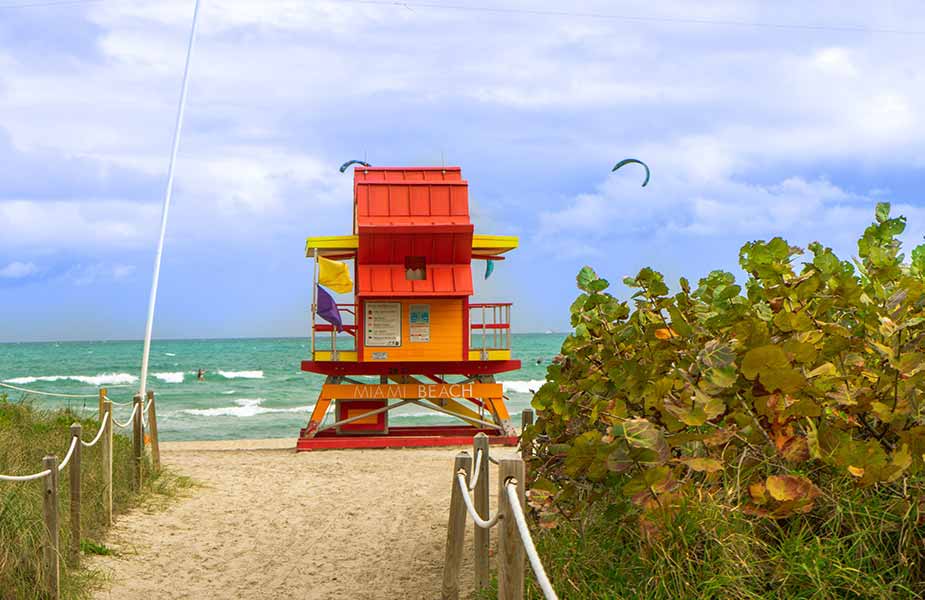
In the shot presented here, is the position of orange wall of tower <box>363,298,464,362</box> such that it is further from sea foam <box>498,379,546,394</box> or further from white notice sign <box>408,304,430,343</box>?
sea foam <box>498,379,546,394</box>

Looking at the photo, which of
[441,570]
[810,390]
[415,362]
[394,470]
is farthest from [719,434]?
[415,362]

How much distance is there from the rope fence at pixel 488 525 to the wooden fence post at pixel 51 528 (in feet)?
8.28

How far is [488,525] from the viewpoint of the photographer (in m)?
4.79

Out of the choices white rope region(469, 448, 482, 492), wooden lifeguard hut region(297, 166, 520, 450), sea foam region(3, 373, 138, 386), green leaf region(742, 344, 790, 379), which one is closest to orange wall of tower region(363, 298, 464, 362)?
wooden lifeguard hut region(297, 166, 520, 450)

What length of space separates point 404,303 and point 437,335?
2.59 feet

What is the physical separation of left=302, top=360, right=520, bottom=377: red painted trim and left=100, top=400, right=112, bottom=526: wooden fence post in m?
6.88

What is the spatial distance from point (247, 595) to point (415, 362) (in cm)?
930

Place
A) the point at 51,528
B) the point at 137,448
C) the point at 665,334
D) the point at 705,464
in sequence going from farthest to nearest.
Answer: the point at 137,448 → the point at 51,528 → the point at 665,334 → the point at 705,464

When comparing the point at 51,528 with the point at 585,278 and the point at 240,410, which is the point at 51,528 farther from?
the point at 240,410

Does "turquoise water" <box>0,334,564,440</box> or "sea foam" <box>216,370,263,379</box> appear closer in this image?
"turquoise water" <box>0,334,564,440</box>

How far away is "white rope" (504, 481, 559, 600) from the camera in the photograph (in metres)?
3.27

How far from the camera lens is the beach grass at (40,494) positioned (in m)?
6.07

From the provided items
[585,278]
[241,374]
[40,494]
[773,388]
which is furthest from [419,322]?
[241,374]

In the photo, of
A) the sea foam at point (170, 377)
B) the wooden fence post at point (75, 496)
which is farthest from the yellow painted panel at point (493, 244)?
the sea foam at point (170, 377)
